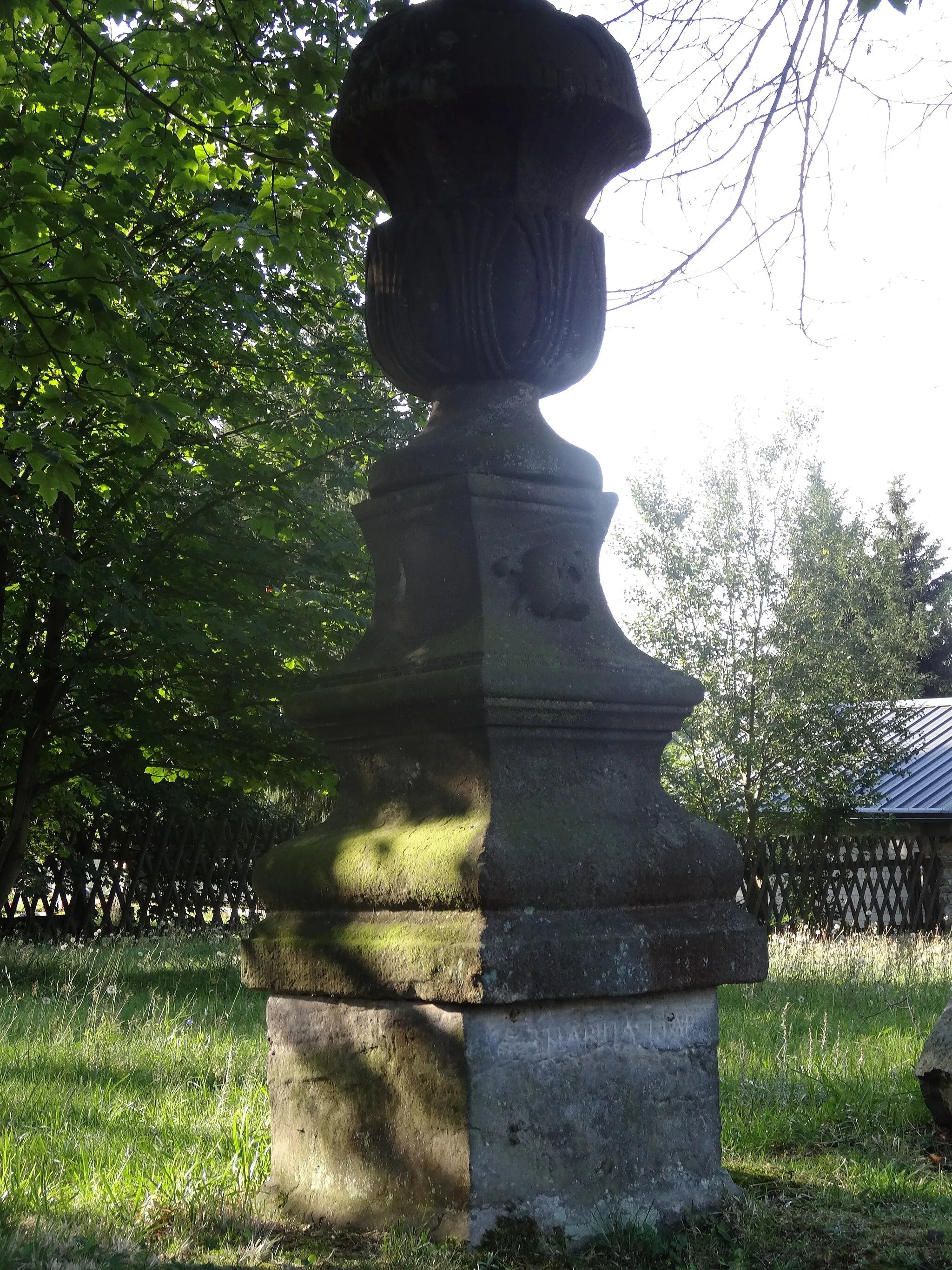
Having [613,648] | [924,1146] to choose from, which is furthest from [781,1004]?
[613,648]

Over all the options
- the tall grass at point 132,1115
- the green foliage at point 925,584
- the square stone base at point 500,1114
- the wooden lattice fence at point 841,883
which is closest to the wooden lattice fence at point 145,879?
the wooden lattice fence at point 841,883

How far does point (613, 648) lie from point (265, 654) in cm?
650

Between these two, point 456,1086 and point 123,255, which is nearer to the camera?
point 456,1086

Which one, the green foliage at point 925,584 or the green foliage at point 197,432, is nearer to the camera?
the green foliage at point 197,432

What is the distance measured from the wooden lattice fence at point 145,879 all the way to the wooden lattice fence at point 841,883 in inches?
274

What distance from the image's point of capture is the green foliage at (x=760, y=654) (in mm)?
17312

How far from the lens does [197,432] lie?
961 cm

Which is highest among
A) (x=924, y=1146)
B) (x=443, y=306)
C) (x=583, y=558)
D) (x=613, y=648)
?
(x=443, y=306)

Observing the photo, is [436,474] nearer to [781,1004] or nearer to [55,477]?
[55,477]

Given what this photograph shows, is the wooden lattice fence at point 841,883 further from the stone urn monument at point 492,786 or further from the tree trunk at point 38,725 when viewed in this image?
the stone urn monument at point 492,786

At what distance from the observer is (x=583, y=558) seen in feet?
10.4

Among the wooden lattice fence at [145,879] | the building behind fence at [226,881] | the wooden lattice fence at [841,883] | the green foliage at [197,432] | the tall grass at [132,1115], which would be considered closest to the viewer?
the tall grass at [132,1115]

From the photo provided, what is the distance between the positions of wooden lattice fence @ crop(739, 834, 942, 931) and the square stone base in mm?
15207

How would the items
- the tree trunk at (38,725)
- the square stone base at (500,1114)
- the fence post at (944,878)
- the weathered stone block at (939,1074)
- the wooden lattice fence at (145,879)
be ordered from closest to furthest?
the square stone base at (500,1114), the weathered stone block at (939,1074), the tree trunk at (38,725), the wooden lattice fence at (145,879), the fence post at (944,878)
